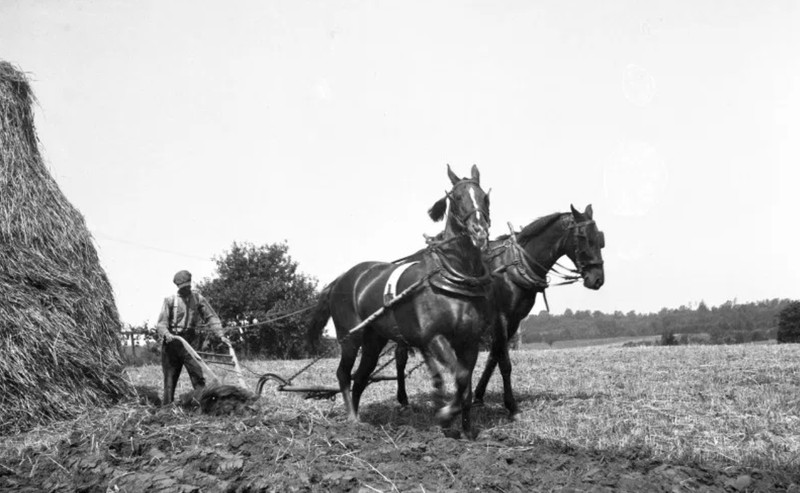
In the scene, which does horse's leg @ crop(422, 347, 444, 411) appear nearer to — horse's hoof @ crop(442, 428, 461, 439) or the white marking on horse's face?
horse's hoof @ crop(442, 428, 461, 439)

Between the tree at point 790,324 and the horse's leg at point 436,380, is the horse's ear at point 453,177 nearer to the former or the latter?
the horse's leg at point 436,380

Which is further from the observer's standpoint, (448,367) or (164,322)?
(164,322)

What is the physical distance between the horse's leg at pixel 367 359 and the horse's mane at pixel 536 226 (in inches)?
89.5

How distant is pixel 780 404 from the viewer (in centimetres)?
785

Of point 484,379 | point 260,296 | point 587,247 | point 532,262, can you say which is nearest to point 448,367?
point 532,262

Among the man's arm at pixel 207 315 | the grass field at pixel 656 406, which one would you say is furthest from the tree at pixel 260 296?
the man's arm at pixel 207 315

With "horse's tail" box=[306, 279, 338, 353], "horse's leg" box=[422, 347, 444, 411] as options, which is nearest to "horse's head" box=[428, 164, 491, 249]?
"horse's leg" box=[422, 347, 444, 411]

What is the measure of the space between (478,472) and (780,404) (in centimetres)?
500

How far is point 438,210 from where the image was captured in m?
7.18

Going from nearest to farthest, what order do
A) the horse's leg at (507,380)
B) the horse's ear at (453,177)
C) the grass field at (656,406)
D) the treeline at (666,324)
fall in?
the grass field at (656,406) < the horse's ear at (453,177) < the horse's leg at (507,380) < the treeline at (666,324)

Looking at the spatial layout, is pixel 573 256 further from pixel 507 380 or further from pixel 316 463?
pixel 316 463

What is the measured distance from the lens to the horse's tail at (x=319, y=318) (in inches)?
351

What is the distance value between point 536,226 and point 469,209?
101 inches

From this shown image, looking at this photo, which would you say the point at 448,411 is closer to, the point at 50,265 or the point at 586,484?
the point at 586,484
